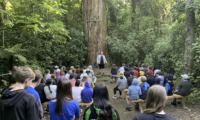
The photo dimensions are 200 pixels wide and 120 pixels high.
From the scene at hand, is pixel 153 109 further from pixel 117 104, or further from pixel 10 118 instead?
pixel 117 104

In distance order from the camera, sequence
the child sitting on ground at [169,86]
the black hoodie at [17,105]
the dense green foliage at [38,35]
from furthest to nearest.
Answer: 1. the dense green foliage at [38,35]
2. the child sitting on ground at [169,86]
3. the black hoodie at [17,105]

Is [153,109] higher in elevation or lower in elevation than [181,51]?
lower

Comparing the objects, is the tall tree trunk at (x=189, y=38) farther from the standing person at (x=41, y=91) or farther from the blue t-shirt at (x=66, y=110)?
the standing person at (x=41, y=91)

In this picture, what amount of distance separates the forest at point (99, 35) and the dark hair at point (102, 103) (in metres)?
4.99

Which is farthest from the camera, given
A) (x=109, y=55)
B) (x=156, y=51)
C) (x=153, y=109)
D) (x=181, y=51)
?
(x=109, y=55)

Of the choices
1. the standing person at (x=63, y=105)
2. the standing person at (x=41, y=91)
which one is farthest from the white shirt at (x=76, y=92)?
the standing person at (x=63, y=105)

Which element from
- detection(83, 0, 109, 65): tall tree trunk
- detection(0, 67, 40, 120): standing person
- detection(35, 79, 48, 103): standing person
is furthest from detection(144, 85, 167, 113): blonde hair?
detection(83, 0, 109, 65): tall tree trunk

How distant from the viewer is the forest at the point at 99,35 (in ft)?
21.7

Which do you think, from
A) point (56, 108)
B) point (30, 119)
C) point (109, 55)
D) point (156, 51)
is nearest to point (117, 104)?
point (56, 108)

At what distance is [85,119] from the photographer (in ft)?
7.32

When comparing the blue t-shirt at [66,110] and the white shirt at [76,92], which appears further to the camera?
the white shirt at [76,92]

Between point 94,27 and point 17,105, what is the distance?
1123cm

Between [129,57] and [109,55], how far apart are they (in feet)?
7.47

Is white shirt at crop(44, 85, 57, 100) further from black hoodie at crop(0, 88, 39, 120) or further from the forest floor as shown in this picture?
black hoodie at crop(0, 88, 39, 120)
